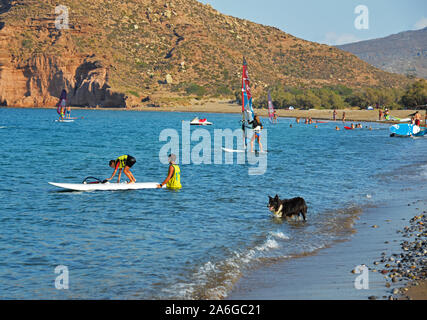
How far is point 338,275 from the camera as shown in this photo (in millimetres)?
10438

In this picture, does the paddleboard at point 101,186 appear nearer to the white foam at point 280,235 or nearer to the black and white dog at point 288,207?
the black and white dog at point 288,207

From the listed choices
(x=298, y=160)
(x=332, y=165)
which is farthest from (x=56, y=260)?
(x=298, y=160)

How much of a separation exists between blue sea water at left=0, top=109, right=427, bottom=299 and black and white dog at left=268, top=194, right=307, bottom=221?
366 mm

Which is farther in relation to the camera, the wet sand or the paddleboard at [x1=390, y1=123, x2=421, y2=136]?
the paddleboard at [x1=390, y1=123, x2=421, y2=136]

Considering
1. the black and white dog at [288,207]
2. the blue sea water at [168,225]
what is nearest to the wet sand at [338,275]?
the blue sea water at [168,225]

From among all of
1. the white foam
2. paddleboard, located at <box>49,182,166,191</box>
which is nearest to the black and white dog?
the white foam

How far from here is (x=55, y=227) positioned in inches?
615

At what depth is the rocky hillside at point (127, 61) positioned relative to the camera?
149250 millimetres

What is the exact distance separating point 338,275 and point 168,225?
6646 millimetres

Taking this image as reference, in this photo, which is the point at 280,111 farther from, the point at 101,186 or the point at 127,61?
the point at 101,186

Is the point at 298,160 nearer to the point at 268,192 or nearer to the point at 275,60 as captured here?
the point at 268,192

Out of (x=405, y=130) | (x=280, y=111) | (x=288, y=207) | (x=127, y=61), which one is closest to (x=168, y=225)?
(x=288, y=207)

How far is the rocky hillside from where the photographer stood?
5876 inches

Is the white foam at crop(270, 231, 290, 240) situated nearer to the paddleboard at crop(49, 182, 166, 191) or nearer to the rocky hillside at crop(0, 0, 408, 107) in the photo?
the paddleboard at crop(49, 182, 166, 191)
